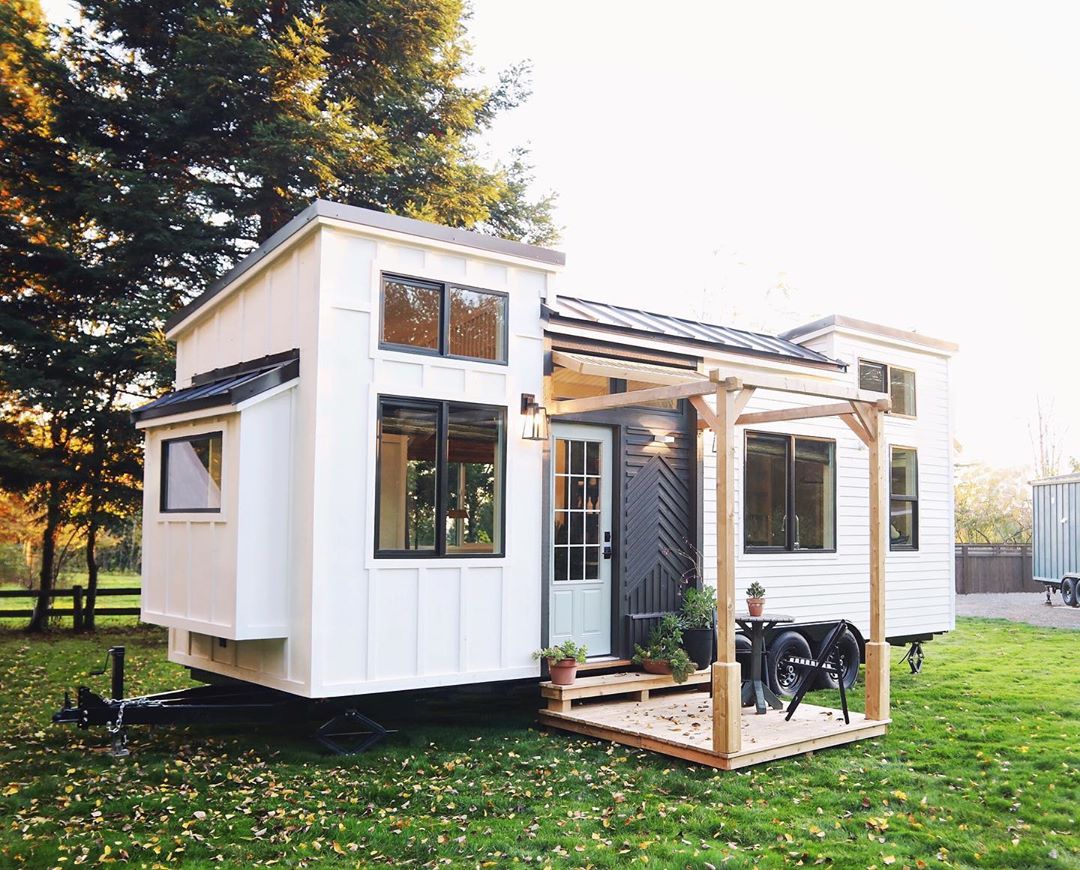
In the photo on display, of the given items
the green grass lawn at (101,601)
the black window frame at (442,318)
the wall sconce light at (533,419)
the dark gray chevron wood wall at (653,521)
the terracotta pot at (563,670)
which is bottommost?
the green grass lawn at (101,601)

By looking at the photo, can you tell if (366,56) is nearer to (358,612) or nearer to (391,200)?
(391,200)

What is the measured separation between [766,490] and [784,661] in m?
1.92

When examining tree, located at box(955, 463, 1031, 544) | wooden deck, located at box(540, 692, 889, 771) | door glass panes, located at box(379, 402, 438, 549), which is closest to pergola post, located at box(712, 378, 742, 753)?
wooden deck, located at box(540, 692, 889, 771)

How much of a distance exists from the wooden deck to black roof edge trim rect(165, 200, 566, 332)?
146 inches

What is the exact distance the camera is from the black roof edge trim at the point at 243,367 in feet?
21.8

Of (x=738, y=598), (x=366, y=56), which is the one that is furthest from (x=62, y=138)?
(x=738, y=598)

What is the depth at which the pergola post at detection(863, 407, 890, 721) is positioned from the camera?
7.20 m

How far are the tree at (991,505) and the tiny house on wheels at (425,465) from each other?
826 inches

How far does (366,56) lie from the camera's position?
14789 mm

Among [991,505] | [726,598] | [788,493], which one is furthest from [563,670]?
[991,505]

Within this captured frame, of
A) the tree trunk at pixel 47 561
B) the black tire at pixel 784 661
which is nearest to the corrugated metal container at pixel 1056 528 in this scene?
the black tire at pixel 784 661

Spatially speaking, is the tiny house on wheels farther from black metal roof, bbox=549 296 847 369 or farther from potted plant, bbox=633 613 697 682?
potted plant, bbox=633 613 697 682

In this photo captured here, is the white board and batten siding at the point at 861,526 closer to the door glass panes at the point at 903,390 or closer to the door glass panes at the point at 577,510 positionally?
the door glass panes at the point at 903,390

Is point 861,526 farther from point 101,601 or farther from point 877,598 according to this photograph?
point 101,601
